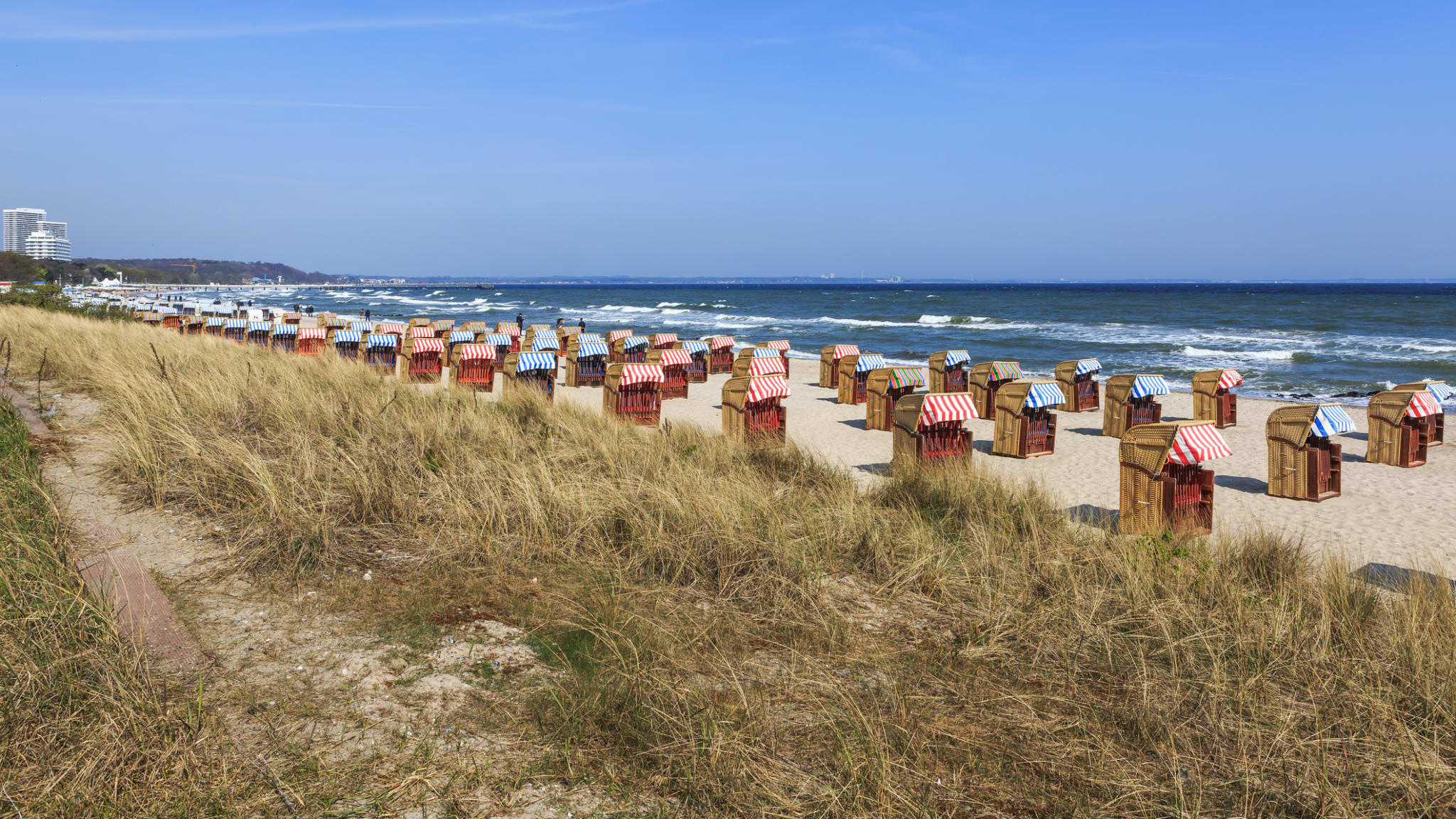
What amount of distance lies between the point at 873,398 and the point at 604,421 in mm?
5759

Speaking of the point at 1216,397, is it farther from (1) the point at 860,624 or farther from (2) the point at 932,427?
(1) the point at 860,624

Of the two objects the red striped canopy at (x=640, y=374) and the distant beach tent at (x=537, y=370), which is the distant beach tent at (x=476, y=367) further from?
the red striped canopy at (x=640, y=374)

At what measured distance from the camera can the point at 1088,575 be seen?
5.08 m

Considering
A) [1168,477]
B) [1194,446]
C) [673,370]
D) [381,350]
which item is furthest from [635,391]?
[381,350]

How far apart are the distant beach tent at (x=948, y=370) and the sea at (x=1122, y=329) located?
8.09 metres

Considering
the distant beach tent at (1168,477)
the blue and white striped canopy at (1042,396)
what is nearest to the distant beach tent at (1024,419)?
the blue and white striped canopy at (1042,396)

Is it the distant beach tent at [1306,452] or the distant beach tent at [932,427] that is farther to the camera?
the distant beach tent at [932,427]

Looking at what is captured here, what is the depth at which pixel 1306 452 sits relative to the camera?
30.7ft

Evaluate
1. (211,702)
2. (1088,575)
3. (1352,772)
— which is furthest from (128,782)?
(1088,575)

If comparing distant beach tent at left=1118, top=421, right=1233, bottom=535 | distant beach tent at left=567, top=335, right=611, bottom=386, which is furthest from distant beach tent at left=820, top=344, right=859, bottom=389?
distant beach tent at left=1118, top=421, right=1233, bottom=535

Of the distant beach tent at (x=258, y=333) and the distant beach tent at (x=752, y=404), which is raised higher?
the distant beach tent at (x=258, y=333)

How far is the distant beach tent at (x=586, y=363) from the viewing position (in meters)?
19.6

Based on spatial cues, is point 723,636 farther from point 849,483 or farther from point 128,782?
point 849,483

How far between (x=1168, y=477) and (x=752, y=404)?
5.61m
